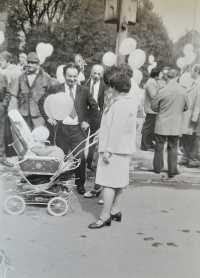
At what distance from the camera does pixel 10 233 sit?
3.50 meters

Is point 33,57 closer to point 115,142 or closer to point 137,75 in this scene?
point 137,75

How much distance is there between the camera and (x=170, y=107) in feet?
17.9

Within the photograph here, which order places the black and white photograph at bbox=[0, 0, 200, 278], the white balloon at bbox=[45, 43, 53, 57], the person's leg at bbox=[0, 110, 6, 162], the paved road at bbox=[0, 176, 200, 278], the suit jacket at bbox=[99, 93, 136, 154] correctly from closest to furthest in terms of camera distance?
the paved road at bbox=[0, 176, 200, 278], the black and white photograph at bbox=[0, 0, 200, 278], the suit jacket at bbox=[99, 93, 136, 154], the white balloon at bbox=[45, 43, 53, 57], the person's leg at bbox=[0, 110, 6, 162]

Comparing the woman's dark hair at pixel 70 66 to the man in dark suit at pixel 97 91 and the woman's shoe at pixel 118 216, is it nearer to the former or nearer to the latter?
the man in dark suit at pixel 97 91

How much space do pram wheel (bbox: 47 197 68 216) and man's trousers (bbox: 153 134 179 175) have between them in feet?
6.50

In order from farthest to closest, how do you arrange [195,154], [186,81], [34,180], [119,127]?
1. [195,154]
2. [186,81]
3. [34,180]
4. [119,127]

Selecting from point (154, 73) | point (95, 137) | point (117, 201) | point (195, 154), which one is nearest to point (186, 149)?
point (195, 154)

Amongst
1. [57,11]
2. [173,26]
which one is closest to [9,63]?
[57,11]

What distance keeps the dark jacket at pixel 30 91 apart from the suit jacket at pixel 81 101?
0.11m

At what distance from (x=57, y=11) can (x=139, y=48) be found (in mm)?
1048

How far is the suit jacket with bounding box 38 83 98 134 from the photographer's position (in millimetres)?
4559

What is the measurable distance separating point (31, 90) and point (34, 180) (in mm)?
1238

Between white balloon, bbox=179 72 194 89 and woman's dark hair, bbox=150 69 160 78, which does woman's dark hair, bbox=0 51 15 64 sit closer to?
woman's dark hair, bbox=150 69 160 78

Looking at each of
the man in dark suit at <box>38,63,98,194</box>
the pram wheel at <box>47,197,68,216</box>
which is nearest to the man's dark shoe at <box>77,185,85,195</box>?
the man in dark suit at <box>38,63,98,194</box>
